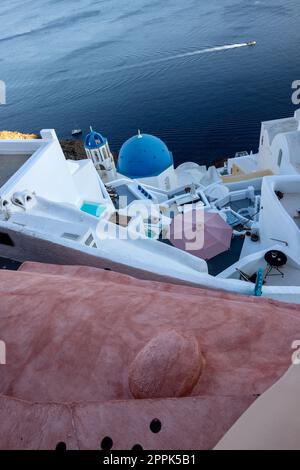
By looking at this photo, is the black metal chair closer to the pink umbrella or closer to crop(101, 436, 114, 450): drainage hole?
the pink umbrella

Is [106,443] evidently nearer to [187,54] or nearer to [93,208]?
[93,208]

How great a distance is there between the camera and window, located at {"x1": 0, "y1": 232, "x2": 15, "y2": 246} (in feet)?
34.9

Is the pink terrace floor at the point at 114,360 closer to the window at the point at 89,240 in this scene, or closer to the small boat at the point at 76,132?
the window at the point at 89,240

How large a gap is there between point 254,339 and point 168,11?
96.6 m

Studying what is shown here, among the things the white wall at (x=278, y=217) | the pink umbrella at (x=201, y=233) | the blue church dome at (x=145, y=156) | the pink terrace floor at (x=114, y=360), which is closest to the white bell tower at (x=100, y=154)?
the blue church dome at (x=145, y=156)

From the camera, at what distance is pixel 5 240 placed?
427 inches

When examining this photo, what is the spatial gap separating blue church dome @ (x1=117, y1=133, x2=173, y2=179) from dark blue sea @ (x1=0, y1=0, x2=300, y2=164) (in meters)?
16.8

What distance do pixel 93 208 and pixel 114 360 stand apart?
11.2m

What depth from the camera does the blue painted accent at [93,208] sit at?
15.3 meters

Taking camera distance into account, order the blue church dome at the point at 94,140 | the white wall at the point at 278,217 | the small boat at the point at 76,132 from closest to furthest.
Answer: the white wall at the point at 278,217 → the blue church dome at the point at 94,140 → the small boat at the point at 76,132

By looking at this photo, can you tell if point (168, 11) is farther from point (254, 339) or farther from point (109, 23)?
point (254, 339)

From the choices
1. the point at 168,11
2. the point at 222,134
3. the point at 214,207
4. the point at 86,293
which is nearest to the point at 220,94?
the point at 222,134

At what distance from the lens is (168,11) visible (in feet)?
281

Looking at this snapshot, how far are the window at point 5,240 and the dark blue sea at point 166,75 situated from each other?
39017mm
